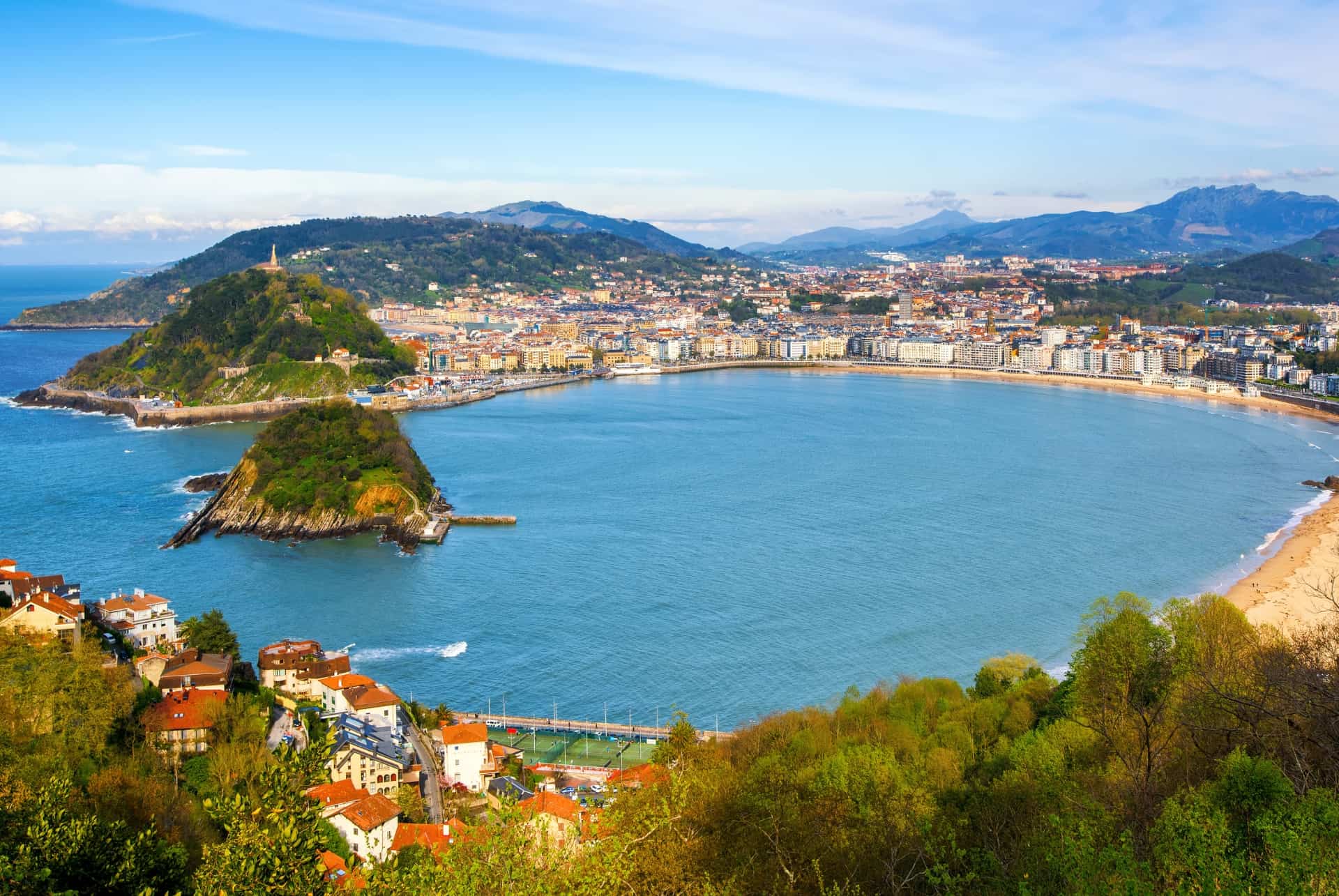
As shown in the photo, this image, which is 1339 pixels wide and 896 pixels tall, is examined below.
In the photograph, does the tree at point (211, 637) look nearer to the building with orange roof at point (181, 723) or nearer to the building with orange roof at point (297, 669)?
the building with orange roof at point (297, 669)

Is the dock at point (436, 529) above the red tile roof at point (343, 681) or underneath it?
underneath

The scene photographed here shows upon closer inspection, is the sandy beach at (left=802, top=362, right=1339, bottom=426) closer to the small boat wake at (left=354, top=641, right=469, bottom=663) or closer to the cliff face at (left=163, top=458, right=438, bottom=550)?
the cliff face at (left=163, top=458, right=438, bottom=550)

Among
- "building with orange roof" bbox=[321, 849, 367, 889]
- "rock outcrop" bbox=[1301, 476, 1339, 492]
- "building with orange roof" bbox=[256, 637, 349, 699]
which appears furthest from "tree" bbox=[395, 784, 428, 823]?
"rock outcrop" bbox=[1301, 476, 1339, 492]

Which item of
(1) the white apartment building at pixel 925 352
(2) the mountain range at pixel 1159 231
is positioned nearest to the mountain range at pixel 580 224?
(2) the mountain range at pixel 1159 231

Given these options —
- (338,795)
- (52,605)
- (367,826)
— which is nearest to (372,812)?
(367,826)

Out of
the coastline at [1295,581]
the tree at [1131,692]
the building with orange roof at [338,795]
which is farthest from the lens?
the coastline at [1295,581]

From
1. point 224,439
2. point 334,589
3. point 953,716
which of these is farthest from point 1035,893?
point 224,439
